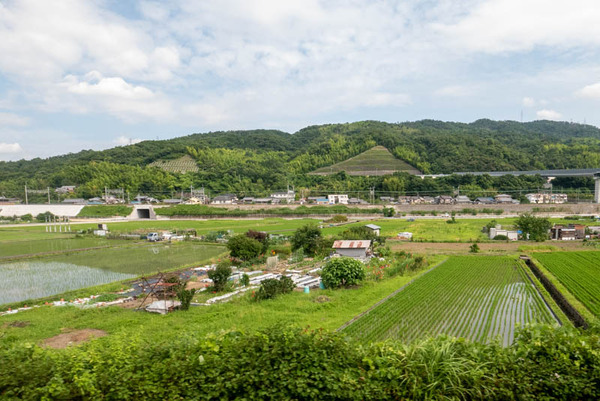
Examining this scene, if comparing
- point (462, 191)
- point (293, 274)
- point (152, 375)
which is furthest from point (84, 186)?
point (152, 375)

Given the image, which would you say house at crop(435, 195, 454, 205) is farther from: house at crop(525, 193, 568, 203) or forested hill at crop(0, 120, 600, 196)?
forested hill at crop(0, 120, 600, 196)

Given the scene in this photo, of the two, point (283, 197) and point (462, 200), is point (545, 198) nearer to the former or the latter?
point (462, 200)

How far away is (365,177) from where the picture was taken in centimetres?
7831

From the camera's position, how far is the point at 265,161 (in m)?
93.1

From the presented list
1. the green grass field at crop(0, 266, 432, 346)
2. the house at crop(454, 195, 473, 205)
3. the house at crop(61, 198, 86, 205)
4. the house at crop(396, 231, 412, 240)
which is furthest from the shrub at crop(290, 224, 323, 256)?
the house at crop(61, 198, 86, 205)

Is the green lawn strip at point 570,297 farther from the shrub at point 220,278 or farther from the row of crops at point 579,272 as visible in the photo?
the shrub at point 220,278

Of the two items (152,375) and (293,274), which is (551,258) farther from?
(152,375)

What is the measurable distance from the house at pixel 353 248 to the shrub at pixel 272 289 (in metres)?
7.51

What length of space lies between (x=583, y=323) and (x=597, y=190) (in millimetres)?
56111

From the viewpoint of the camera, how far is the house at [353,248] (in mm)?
20250

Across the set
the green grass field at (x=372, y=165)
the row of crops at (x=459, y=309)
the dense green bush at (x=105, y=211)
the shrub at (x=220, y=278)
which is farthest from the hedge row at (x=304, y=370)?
the green grass field at (x=372, y=165)

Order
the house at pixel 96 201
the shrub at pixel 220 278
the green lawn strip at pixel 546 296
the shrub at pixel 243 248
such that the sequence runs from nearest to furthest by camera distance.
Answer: the green lawn strip at pixel 546 296 → the shrub at pixel 220 278 → the shrub at pixel 243 248 → the house at pixel 96 201

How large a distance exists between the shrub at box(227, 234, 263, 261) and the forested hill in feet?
177

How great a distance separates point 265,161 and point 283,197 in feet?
94.6
